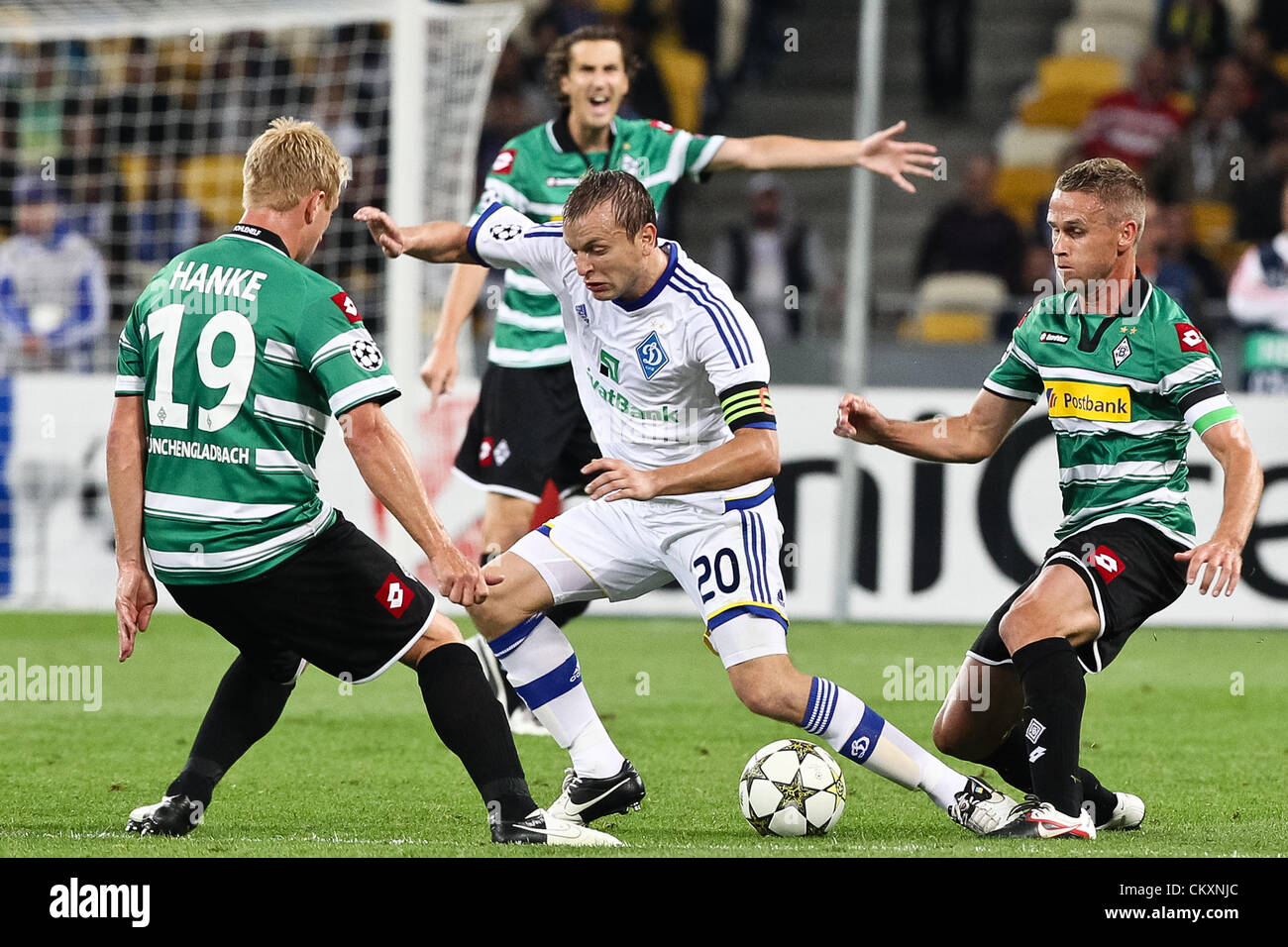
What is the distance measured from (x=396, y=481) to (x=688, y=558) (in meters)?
1.06

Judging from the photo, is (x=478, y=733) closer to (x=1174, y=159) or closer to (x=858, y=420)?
Answer: (x=858, y=420)

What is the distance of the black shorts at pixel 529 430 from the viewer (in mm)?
7215

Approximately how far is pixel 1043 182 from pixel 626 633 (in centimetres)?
780

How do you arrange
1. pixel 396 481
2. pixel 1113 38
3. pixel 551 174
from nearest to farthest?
pixel 396 481 → pixel 551 174 → pixel 1113 38

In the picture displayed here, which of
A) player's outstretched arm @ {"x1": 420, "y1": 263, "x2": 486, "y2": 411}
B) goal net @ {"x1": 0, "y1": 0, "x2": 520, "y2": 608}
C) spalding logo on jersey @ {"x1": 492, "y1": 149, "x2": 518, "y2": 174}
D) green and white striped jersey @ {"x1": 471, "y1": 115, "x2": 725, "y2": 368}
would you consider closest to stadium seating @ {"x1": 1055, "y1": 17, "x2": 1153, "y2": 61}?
goal net @ {"x1": 0, "y1": 0, "x2": 520, "y2": 608}

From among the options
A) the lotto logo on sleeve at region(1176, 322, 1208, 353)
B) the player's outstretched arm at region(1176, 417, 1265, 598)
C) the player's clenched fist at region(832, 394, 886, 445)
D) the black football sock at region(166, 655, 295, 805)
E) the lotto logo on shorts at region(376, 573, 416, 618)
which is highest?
the lotto logo on sleeve at region(1176, 322, 1208, 353)

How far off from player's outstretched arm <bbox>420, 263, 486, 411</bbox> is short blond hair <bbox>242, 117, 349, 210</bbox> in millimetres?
2317

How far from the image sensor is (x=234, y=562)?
4715 mm

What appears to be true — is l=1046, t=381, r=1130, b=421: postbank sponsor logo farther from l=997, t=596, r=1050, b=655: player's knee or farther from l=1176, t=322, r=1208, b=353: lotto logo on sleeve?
l=997, t=596, r=1050, b=655: player's knee

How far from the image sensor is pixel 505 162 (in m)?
7.18

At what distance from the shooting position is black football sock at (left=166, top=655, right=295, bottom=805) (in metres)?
5.10

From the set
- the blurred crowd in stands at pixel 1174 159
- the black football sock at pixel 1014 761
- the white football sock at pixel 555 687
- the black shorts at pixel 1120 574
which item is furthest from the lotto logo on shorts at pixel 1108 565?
the blurred crowd in stands at pixel 1174 159

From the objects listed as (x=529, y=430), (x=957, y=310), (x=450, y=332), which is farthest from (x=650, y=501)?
(x=957, y=310)
